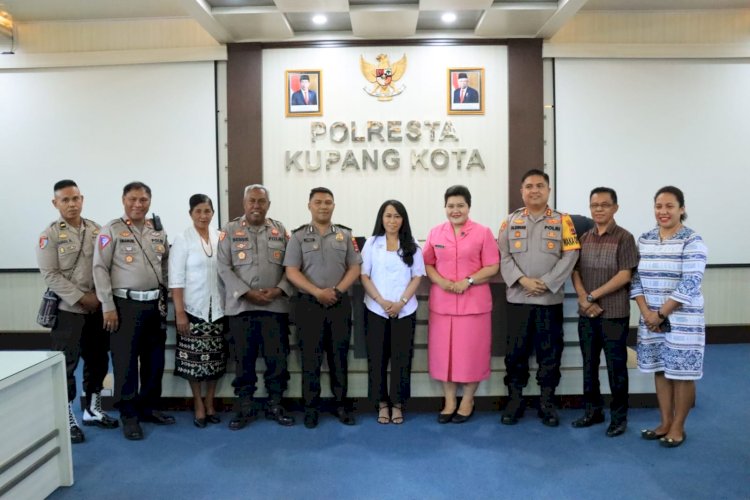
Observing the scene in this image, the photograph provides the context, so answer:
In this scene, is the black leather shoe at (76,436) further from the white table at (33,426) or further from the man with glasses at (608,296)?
the man with glasses at (608,296)

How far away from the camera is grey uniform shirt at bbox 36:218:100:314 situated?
10.6 feet

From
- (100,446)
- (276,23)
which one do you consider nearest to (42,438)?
(100,446)

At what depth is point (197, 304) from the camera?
3393 mm

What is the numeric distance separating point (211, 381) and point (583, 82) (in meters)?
4.82

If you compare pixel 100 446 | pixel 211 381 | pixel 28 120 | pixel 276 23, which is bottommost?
pixel 100 446

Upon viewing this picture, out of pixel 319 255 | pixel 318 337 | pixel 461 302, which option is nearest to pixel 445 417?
pixel 461 302

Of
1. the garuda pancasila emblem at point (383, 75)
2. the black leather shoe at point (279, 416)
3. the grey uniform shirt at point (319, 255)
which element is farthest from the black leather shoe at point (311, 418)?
the garuda pancasila emblem at point (383, 75)

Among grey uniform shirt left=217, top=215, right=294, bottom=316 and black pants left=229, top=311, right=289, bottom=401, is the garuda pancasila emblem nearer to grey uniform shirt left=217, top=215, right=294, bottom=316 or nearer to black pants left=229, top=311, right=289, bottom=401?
grey uniform shirt left=217, top=215, right=294, bottom=316

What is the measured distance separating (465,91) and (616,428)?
3.70 meters

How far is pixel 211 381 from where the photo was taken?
3.47m

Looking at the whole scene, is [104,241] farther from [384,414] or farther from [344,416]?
[384,414]

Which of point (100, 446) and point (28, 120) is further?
point (28, 120)

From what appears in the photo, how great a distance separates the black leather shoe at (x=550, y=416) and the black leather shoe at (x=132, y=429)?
260 centimetres

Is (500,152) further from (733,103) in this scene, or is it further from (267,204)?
(267,204)
